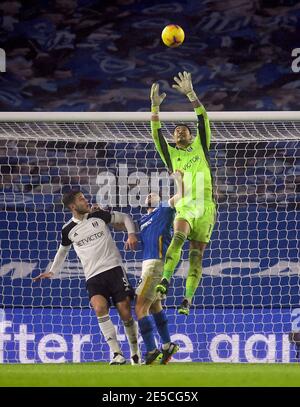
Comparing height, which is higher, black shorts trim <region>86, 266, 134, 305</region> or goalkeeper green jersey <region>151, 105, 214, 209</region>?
goalkeeper green jersey <region>151, 105, 214, 209</region>

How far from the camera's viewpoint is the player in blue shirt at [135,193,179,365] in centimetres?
828

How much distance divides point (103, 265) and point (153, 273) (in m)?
0.41

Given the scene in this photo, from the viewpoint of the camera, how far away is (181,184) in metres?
8.45

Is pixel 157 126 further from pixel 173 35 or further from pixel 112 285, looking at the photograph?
pixel 112 285

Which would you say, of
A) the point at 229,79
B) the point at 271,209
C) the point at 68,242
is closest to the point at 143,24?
the point at 229,79

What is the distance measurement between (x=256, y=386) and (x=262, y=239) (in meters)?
3.70

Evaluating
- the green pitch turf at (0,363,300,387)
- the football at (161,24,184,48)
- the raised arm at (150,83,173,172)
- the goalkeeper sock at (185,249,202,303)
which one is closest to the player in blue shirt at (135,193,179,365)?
the goalkeeper sock at (185,249,202,303)

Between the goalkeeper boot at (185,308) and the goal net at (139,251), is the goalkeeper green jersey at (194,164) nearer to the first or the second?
the goal net at (139,251)

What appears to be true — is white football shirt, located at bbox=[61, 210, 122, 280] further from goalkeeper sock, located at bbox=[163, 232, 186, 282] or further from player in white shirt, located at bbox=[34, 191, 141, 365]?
goalkeeper sock, located at bbox=[163, 232, 186, 282]

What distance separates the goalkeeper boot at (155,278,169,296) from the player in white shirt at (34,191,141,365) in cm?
29

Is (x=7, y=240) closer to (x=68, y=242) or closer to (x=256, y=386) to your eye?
(x=68, y=242)

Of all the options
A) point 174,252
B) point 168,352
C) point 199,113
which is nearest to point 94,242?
point 174,252

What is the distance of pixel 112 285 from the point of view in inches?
324

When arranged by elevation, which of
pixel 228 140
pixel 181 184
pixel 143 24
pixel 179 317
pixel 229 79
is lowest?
pixel 179 317
